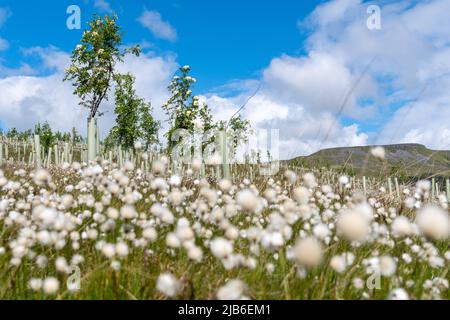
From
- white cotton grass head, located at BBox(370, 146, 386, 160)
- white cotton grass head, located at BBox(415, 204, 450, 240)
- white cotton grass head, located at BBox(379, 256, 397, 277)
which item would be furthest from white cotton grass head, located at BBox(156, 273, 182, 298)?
white cotton grass head, located at BBox(370, 146, 386, 160)

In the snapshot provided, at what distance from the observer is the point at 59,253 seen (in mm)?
3533

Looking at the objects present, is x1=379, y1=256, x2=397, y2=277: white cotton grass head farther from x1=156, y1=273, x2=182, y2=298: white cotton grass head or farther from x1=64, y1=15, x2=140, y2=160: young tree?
x1=64, y1=15, x2=140, y2=160: young tree

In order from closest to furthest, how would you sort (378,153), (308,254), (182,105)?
(308,254), (378,153), (182,105)

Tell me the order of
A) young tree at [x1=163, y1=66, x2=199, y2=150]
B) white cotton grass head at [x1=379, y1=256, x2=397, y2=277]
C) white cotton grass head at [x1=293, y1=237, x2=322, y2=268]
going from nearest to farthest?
white cotton grass head at [x1=293, y1=237, x2=322, y2=268] → white cotton grass head at [x1=379, y1=256, x2=397, y2=277] → young tree at [x1=163, y1=66, x2=199, y2=150]

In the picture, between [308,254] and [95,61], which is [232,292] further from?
[95,61]

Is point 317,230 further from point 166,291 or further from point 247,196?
point 166,291

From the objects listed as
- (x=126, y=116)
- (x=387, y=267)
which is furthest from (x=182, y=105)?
(x=387, y=267)

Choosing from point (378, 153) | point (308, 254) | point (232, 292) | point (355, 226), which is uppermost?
point (378, 153)

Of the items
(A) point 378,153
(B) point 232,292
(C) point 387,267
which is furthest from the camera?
(A) point 378,153

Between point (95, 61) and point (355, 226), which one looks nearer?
point (355, 226)

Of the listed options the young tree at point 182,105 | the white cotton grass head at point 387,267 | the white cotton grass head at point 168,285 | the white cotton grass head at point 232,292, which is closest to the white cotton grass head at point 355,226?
the white cotton grass head at point 387,267

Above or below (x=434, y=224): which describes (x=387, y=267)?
below
